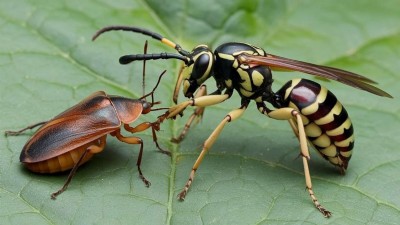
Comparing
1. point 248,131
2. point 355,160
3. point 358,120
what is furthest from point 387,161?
point 248,131

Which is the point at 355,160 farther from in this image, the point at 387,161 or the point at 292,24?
the point at 292,24

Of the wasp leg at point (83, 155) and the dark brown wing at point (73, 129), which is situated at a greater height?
the dark brown wing at point (73, 129)

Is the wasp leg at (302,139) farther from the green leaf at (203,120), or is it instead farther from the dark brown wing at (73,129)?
the dark brown wing at (73,129)

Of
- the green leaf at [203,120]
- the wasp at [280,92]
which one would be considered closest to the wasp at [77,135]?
the green leaf at [203,120]

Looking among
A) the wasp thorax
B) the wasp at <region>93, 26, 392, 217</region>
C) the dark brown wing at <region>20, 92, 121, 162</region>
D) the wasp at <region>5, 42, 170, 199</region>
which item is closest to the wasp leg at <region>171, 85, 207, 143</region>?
the wasp at <region>93, 26, 392, 217</region>

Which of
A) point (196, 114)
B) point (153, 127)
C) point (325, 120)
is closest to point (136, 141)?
point (153, 127)

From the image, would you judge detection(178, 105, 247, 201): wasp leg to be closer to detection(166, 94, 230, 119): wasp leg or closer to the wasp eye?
detection(166, 94, 230, 119): wasp leg
